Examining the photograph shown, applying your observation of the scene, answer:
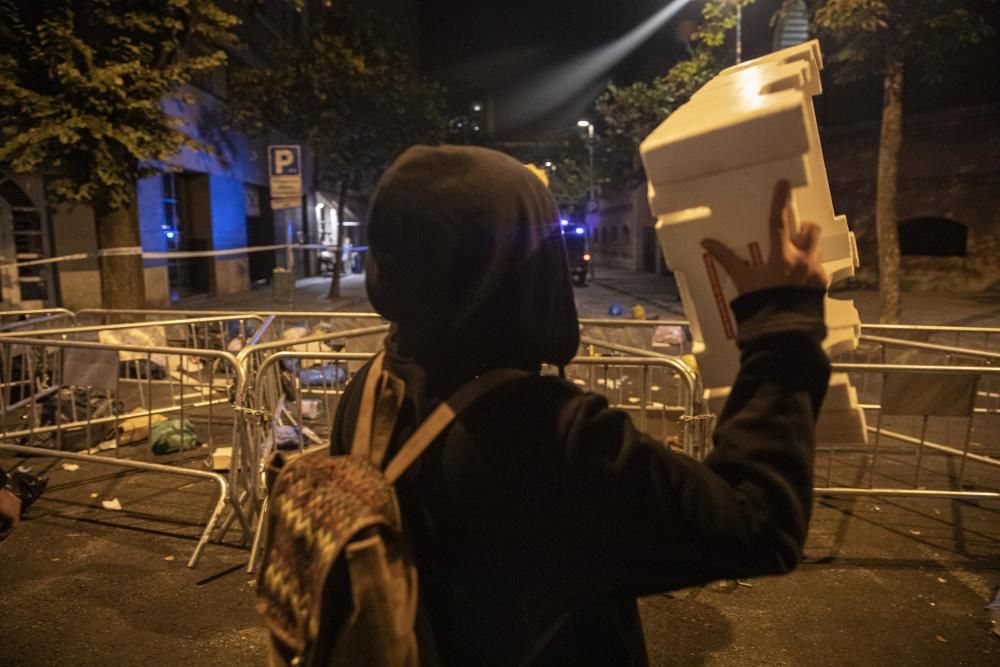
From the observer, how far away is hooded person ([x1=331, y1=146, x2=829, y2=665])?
114cm

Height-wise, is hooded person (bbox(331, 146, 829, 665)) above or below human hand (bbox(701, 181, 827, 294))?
below

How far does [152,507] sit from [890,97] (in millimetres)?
11593

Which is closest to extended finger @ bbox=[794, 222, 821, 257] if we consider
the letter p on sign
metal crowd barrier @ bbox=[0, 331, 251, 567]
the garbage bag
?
metal crowd barrier @ bbox=[0, 331, 251, 567]

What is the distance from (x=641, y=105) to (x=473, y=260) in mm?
22636

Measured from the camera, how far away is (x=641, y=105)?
877 inches

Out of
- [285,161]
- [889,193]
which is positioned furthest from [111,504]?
[889,193]

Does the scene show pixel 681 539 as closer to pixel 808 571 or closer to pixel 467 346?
pixel 467 346

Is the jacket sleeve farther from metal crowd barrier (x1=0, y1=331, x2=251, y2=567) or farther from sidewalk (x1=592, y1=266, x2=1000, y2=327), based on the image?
sidewalk (x1=592, y1=266, x2=1000, y2=327)

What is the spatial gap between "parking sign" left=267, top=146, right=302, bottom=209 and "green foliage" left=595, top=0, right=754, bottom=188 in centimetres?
893

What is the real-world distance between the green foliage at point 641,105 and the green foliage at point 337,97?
665 centimetres

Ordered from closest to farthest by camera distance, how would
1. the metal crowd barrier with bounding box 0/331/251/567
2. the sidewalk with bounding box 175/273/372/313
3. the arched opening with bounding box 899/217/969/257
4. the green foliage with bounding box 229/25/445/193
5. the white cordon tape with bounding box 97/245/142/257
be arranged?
the metal crowd barrier with bounding box 0/331/251/567, the white cordon tape with bounding box 97/245/142/257, the sidewalk with bounding box 175/273/372/313, the arched opening with bounding box 899/217/969/257, the green foliage with bounding box 229/25/445/193

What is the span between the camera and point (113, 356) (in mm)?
5477

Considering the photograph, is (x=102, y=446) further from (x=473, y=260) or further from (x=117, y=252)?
(x=473, y=260)

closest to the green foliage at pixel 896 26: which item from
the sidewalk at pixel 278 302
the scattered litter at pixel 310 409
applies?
the scattered litter at pixel 310 409
